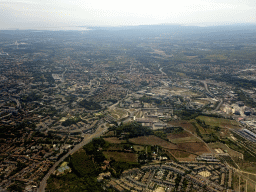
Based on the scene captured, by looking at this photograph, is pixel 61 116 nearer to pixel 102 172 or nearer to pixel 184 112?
pixel 102 172

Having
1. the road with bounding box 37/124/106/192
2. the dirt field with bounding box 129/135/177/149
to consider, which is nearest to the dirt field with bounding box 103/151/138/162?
the dirt field with bounding box 129/135/177/149

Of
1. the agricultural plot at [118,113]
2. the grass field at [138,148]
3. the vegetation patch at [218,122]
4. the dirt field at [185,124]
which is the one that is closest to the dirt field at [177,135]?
the dirt field at [185,124]

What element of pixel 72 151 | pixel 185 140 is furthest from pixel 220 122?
pixel 72 151

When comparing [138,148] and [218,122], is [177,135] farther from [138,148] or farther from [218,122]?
[218,122]

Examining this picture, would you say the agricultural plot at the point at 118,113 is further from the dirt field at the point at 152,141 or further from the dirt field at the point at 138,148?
the dirt field at the point at 138,148

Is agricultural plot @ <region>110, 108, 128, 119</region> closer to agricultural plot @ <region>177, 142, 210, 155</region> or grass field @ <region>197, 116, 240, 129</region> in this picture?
agricultural plot @ <region>177, 142, 210, 155</region>

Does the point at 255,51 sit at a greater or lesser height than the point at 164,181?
greater

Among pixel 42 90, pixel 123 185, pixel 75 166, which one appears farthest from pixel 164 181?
pixel 42 90
